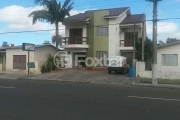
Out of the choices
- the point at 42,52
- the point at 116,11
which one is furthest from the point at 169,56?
the point at 42,52

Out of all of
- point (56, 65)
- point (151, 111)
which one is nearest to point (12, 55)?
point (56, 65)

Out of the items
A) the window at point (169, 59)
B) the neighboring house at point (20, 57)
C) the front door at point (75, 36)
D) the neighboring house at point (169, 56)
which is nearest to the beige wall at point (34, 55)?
the neighboring house at point (20, 57)

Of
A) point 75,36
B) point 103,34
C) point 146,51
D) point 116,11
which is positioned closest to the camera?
A: point 146,51

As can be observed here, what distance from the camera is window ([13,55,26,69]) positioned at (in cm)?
3074

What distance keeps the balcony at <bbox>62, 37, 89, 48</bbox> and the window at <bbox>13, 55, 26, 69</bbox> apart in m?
5.52

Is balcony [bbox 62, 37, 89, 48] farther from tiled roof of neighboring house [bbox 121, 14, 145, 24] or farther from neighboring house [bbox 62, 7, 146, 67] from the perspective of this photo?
tiled roof of neighboring house [bbox 121, 14, 145, 24]

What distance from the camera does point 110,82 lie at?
20.4 meters

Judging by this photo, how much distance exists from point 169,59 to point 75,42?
12263 mm

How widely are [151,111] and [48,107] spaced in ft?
11.5

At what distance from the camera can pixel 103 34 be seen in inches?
1230

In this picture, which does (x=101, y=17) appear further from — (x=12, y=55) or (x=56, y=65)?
(x=12, y=55)

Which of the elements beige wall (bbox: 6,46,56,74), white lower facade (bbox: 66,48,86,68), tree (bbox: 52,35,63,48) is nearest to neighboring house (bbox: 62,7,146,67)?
white lower facade (bbox: 66,48,86,68)

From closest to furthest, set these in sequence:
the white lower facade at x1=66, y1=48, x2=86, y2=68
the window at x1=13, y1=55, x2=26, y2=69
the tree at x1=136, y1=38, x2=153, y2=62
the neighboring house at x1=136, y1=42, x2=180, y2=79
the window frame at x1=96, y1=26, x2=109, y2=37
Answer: the neighboring house at x1=136, y1=42, x2=180, y2=79 < the tree at x1=136, y1=38, x2=153, y2=62 < the window at x1=13, y1=55, x2=26, y2=69 < the window frame at x1=96, y1=26, x2=109, y2=37 < the white lower facade at x1=66, y1=48, x2=86, y2=68

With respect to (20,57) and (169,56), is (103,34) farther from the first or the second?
(20,57)
